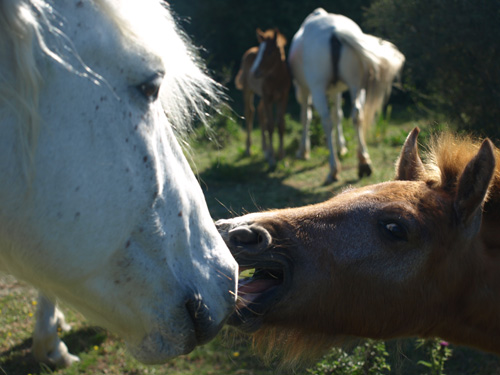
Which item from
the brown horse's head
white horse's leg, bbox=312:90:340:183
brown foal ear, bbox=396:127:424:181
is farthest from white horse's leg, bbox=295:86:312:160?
brown foal ear, bbox=396:127:424:181

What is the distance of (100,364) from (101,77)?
293 centimetres

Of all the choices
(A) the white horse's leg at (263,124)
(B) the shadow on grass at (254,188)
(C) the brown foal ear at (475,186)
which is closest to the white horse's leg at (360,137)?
(B) the shadow on grass at (254,188)

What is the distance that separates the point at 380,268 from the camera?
2102 millimetres

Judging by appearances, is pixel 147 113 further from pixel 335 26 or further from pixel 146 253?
pixel 335 26

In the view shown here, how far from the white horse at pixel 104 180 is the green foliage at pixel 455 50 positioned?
3.56 meters

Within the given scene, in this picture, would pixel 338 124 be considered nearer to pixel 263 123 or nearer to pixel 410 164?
pixel 263 123

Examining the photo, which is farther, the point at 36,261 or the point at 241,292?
Result: the point at 241,292

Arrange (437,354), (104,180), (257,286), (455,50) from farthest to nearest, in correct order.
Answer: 1. (455,50)
2. (437,354)
3. (257,286)
4. (104,180)

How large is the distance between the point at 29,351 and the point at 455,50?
14.9 feet

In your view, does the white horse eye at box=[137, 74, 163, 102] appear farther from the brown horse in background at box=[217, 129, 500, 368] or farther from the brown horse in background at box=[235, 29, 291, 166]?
the brown horse in background at box=[235, 29, 291, 166]

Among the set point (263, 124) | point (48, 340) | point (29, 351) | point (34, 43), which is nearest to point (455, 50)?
point (48, 340)

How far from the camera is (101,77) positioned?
4.23 ft

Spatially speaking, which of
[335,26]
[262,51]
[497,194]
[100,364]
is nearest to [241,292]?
[497,194]

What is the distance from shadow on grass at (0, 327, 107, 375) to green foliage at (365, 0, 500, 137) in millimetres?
3531
